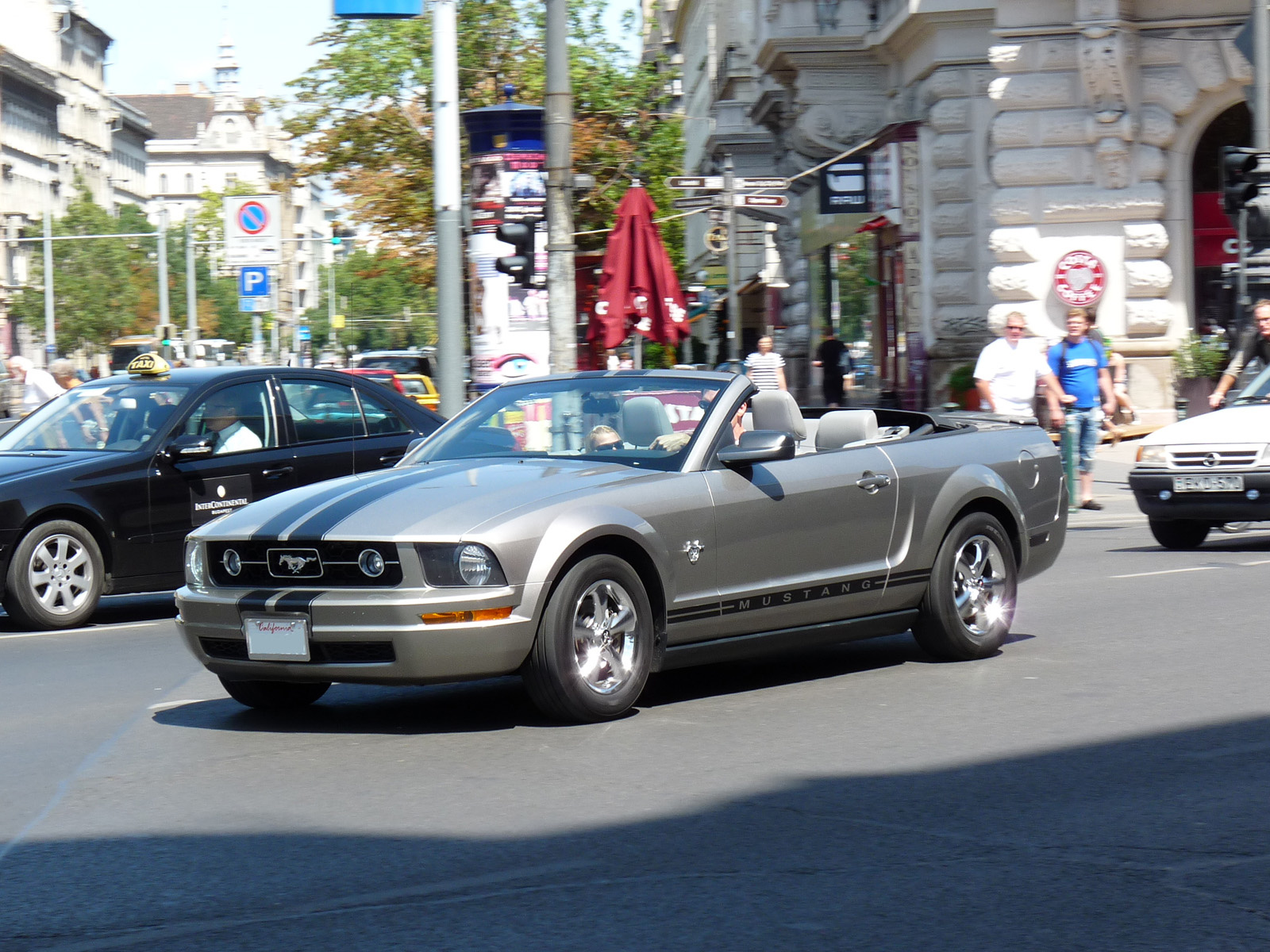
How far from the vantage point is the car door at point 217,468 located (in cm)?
1155

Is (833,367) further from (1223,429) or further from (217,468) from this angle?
(217,468)

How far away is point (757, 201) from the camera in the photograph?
26578 mm

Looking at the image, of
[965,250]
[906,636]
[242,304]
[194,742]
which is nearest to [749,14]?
[965,250]

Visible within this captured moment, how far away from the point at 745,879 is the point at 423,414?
8410mm

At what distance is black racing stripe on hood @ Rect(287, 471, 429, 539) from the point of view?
7.01 meters

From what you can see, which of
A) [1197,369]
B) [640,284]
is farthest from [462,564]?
[1197,369]

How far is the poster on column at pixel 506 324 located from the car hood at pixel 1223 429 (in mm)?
9459

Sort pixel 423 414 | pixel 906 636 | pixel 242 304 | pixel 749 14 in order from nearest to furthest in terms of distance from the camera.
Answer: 1. pixel 906 636
2. pixel 423 414
3. pixel 242 304
4. pixel 749 14

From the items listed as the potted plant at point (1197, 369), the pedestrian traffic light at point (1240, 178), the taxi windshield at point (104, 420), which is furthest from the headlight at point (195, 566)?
the potted plant at point (1197, 369)

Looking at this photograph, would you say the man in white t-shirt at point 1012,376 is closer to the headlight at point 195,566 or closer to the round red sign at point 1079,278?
the round red sign at point 1079,278

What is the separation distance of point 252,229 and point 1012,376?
10.1 metres

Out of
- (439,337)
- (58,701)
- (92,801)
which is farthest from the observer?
Answer: (439,337)

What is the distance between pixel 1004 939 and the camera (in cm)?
438

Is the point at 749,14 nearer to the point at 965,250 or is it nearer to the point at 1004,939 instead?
the point at 965,250
